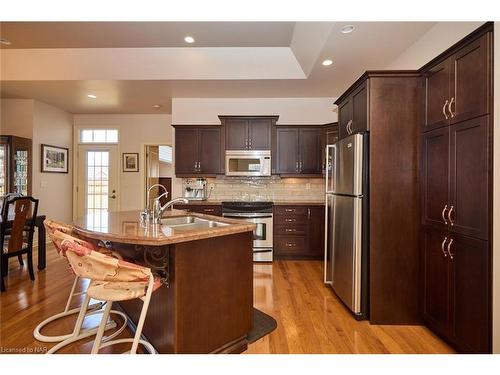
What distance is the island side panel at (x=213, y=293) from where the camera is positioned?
1.50m

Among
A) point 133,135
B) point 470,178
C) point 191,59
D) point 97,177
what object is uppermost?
point 191,59

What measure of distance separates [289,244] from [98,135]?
478cm

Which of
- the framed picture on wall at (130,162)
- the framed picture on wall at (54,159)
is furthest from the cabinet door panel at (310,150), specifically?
the framed picture on wall at (54,159)

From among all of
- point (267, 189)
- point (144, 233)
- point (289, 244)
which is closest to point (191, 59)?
point (267, 189)

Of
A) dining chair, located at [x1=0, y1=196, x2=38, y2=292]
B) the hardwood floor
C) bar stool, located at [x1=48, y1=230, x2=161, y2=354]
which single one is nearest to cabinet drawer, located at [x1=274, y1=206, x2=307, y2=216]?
the hardwood floor

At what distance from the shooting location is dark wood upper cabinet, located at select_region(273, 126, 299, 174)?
167 inches

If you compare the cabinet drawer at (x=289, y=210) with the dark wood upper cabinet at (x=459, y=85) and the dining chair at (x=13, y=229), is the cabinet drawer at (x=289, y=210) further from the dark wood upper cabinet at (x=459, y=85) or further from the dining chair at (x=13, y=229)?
the dining chair at (x=13, y=229)

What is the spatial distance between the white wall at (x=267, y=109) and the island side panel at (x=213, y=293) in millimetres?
3161

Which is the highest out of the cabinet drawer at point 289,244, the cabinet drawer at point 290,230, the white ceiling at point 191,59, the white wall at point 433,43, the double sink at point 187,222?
the white ceiling at point 191,59

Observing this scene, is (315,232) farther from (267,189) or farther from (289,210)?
(267,189)

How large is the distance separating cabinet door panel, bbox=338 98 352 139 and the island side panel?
66.5 inches

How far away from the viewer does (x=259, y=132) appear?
4.23m

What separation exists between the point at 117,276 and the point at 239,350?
1.03m

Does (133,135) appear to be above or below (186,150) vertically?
above
